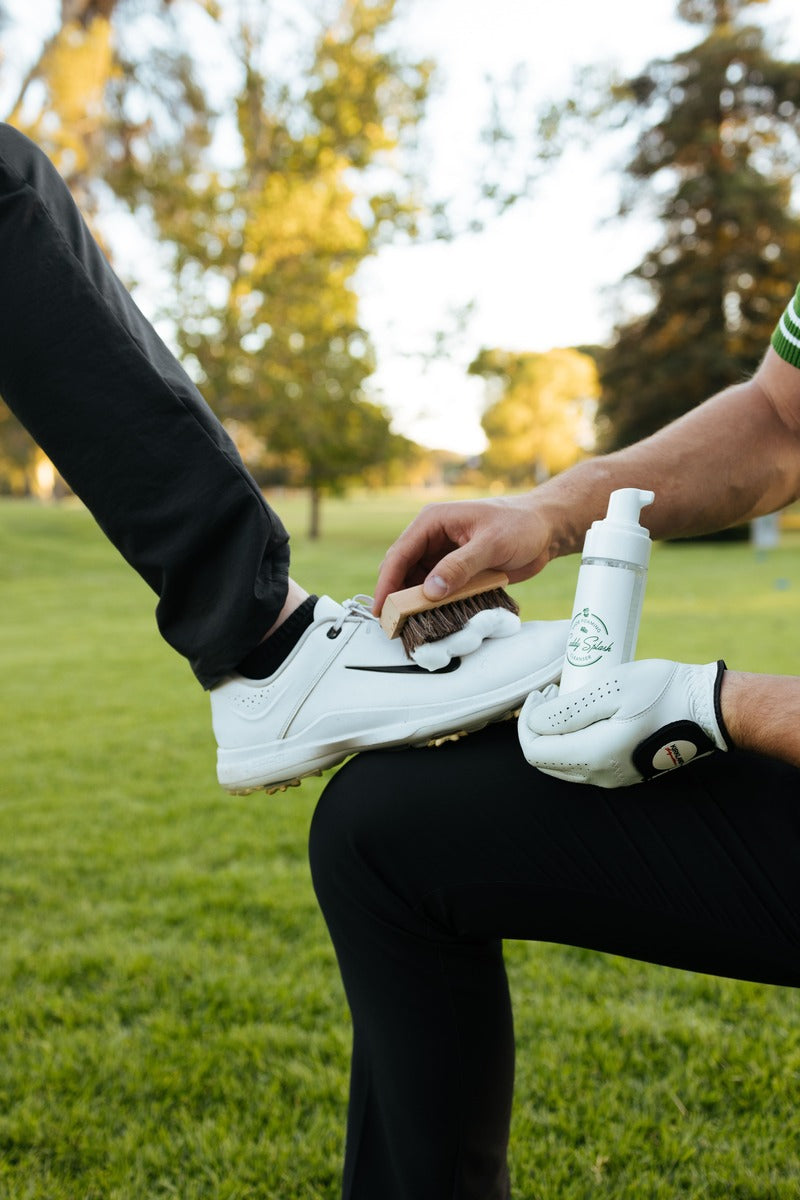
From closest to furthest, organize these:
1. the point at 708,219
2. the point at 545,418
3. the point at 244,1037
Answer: the point at 244,1037
the point at 708,219
the point at 545,418

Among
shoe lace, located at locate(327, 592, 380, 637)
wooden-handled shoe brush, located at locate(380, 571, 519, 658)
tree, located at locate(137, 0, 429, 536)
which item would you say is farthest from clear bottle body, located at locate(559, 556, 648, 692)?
tree, located at locate(137, 0, 429, 536)

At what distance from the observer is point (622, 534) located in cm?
115

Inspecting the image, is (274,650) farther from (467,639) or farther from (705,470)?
(705,470)

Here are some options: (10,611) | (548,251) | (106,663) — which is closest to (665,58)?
(548,251)

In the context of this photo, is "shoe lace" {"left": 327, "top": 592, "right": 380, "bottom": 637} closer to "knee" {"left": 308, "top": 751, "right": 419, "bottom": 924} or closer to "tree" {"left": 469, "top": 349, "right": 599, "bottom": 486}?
"knee" {"left": 308, "top": 751, "right": 419, "bottom": 924}

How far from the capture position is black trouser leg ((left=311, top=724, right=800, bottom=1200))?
1013mm

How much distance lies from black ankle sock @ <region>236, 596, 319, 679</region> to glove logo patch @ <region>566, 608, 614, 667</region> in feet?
1.47

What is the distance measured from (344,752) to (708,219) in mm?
25456

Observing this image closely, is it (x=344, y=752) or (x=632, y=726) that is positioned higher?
(x=632, y=726)

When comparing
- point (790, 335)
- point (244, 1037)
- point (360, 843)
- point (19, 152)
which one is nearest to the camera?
point (360, 843)

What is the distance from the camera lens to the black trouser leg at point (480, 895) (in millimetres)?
1013

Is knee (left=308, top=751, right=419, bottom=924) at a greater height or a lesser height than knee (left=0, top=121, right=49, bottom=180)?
lesser

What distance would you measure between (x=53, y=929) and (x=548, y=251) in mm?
15710

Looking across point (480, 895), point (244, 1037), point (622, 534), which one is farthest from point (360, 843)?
point (244, 1037)
